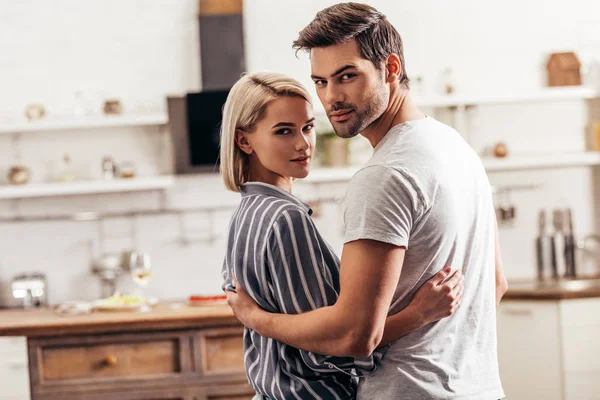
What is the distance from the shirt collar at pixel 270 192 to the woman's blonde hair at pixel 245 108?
0.05 metres

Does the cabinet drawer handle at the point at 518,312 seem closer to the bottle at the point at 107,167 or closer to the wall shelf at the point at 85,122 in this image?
the wall shelf at the point at 85,122

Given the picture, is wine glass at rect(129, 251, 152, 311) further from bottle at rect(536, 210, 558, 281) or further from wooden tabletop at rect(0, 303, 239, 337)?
bottle at rect(536, 210, 558, 281)

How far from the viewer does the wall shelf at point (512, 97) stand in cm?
461

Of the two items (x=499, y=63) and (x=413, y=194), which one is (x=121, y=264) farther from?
(x=413, y=194)

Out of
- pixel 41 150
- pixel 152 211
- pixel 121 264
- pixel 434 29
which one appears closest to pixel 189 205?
pixel 152 211

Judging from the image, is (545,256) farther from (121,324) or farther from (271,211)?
(271,211)

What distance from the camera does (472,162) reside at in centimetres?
162

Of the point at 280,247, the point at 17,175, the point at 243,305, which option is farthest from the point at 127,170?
the point at 280,247

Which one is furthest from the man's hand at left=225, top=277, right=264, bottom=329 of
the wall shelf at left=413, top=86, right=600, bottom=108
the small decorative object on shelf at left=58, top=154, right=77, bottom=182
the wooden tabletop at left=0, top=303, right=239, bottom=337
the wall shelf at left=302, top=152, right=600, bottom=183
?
the small decorative object on shelf at left=58, top=154, right=77, bottom=182

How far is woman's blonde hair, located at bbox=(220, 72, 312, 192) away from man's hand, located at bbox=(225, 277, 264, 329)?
23 centimetres

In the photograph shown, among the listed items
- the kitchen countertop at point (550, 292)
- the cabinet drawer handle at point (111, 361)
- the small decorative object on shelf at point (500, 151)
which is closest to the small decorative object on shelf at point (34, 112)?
the cabinet drawer handle at point (111, 361)

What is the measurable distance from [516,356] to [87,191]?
2.46 meters

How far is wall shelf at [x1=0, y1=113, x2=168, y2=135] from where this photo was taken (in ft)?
14.9

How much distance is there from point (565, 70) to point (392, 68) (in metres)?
3.52
